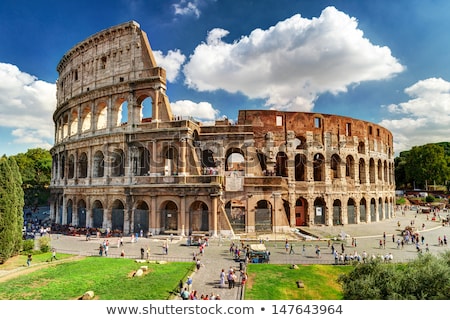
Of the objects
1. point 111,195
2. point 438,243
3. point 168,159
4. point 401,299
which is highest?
point 168,159

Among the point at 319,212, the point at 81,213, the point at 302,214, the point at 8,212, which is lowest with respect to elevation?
the point at 302,214

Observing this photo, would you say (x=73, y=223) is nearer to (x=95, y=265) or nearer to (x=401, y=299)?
(x=95, y=265)

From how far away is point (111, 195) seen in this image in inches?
1135

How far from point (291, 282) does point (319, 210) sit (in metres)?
19.6

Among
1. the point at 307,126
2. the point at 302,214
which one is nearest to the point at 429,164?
the point at 307,126

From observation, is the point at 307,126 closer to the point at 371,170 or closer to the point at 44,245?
the point at 371,170

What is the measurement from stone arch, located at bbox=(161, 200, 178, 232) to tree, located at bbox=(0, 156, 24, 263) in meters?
11.3

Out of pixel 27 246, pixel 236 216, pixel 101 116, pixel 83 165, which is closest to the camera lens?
pixel 27 246

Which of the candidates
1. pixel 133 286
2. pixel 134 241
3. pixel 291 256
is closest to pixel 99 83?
pixel 134 241

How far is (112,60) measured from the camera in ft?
98.8

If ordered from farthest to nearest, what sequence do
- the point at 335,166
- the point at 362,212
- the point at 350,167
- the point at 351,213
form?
the point at 350,167
the point at 362,212
the point at 335,166
the point at 351,213

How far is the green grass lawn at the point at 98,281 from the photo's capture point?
1303cm

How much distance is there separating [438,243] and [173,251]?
75.7ft

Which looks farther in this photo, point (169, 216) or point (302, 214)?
point (302, 214)
